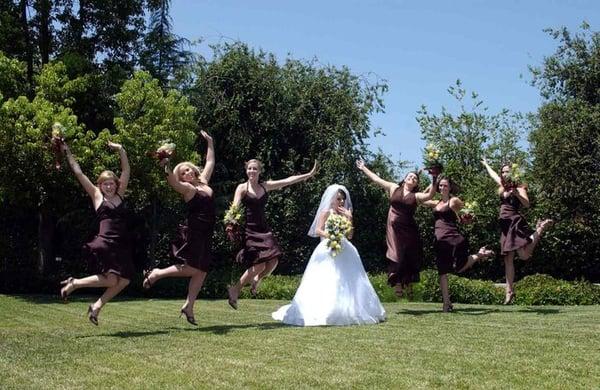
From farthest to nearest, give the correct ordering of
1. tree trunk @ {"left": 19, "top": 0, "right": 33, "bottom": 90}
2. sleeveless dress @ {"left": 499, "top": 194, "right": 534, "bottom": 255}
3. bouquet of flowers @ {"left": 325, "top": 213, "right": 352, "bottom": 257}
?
tree trunk @ {"left": 19, "top": 0, "right": 33, "bottom": 90} → sleeveless dress @ {"left": 499, "top": 194, "right": 534, "bottom": 255} → bouquet of flowers @ {"left": 325, "top": 213, "right": 352, "bottom": 257}

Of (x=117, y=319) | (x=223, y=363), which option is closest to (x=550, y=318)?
(x=223, y=363)

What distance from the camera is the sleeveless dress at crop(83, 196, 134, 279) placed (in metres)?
10.1

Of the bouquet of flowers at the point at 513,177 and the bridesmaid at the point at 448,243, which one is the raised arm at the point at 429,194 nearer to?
the bridesmaid at the point at 448,243

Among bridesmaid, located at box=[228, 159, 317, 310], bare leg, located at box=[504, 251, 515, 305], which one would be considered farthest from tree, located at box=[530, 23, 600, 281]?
bridesmaid, located at box=[228, 159, 317, 310]

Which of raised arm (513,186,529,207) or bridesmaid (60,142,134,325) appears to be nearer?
bridesmaid (60,142,134,325)

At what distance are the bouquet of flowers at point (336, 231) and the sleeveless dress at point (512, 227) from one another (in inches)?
153

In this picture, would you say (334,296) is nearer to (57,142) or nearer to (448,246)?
(448,246)

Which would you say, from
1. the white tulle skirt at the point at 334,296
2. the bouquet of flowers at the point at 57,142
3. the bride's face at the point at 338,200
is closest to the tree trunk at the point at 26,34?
the bouquet of flowers at the point at 57,142

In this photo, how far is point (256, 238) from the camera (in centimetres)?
1170

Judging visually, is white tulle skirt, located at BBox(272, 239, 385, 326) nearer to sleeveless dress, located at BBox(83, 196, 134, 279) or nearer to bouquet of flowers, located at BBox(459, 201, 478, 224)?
bouquet of flowers, located at BBox(459, 201, 478, 224)

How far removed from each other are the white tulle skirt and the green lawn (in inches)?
20.3

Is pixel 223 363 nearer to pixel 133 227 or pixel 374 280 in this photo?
pixel 133 227

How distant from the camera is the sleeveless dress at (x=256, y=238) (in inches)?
455

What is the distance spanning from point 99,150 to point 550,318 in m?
15.4
